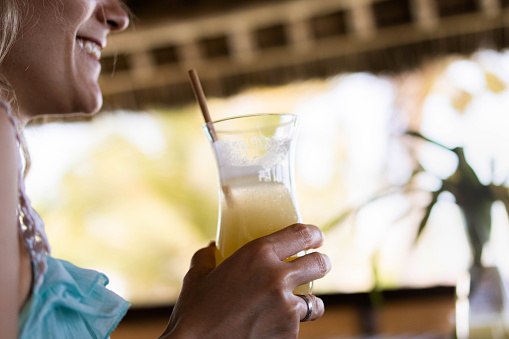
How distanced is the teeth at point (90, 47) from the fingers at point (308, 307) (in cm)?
70

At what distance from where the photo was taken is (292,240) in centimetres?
93

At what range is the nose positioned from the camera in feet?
4.12

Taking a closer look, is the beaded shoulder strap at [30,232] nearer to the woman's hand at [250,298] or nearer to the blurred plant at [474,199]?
the woman's hand at [250,298]

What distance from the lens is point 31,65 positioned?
1068 mm

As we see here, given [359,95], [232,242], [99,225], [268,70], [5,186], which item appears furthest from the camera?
[99,225]

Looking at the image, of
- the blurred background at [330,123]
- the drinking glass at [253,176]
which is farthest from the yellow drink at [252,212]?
the blurred background at [330,123]

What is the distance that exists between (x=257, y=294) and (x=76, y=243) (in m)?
6.01

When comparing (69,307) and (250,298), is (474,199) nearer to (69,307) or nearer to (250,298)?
(250,298)

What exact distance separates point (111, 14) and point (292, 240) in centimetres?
71

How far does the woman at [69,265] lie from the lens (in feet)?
2.75

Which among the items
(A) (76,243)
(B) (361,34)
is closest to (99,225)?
(A) (76,243)

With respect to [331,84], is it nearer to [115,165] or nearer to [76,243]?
[115,165]

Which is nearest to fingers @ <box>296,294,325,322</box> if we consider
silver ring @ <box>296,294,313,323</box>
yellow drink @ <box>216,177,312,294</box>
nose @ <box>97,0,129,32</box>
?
silver ring @ <box>296,294,313,323</box>

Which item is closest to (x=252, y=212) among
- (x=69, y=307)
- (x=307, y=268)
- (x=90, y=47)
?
(x=307, y=268)
